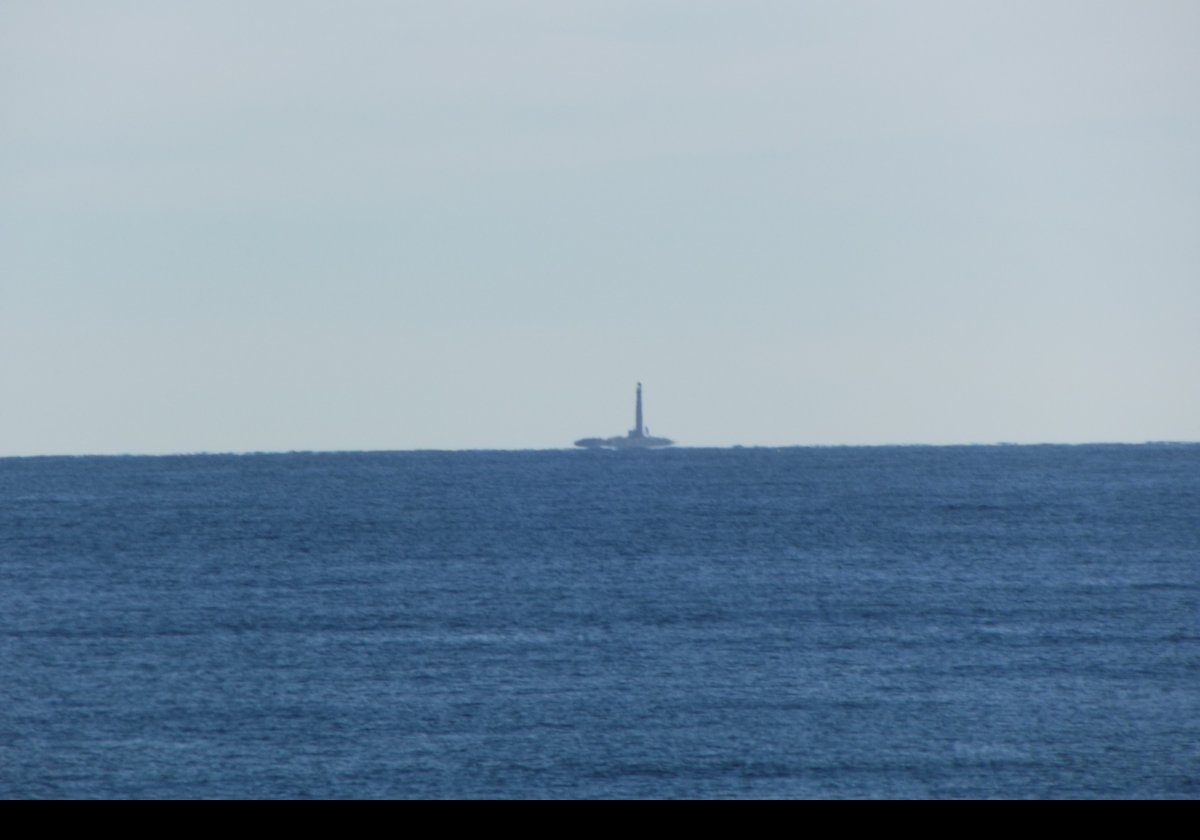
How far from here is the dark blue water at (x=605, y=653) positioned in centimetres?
2653

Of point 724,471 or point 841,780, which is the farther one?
point 724,471

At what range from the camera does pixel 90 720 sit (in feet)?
103

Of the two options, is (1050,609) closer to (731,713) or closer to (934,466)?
(731,713)

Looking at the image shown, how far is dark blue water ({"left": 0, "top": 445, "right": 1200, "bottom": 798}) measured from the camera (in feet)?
87.0

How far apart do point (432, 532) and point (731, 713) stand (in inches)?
2240

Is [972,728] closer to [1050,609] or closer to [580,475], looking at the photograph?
[1050,609]

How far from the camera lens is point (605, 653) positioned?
4112cm

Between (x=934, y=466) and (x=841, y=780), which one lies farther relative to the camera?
(x=934, y=466)

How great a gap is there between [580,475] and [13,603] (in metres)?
102
